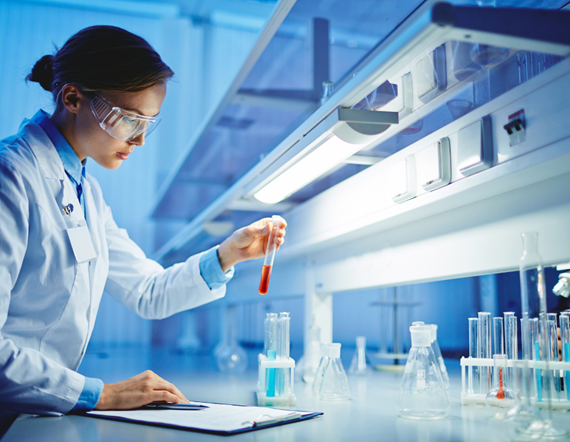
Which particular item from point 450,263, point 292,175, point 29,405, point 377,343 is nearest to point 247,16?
point 377,343

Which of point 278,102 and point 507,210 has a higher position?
point 278,102

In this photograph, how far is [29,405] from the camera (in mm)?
905

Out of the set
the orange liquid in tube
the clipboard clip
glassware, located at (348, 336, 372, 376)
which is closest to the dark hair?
the orange liquid in tube

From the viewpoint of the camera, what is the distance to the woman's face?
3.85 ft

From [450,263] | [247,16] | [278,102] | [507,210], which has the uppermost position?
[247,16]

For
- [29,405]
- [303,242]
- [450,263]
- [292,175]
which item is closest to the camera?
[29,405]

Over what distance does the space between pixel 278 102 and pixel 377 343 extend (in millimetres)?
2214

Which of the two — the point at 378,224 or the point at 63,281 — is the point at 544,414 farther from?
the point at 63,281

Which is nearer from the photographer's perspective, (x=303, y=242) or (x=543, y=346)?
(x=543, y=346)

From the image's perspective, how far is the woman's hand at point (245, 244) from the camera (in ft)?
4.58

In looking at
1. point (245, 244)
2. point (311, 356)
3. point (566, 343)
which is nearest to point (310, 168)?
point (245, 244)

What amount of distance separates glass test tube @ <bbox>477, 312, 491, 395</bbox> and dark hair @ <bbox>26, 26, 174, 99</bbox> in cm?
98

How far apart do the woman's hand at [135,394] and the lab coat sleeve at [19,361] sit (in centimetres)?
7

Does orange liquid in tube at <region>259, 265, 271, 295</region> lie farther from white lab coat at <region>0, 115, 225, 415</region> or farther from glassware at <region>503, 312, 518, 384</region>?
glassware at <region>503, 312, 518, 384</region>
